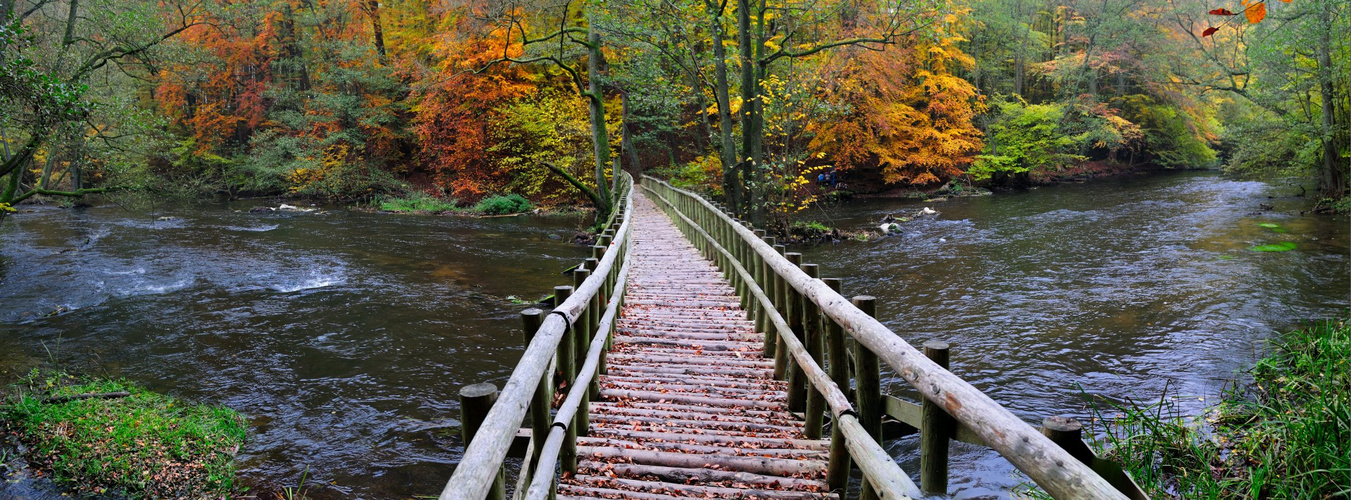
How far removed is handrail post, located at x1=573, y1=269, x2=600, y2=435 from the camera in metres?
4.24

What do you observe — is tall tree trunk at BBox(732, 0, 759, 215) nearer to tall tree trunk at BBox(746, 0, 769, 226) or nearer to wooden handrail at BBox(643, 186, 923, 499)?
tall tree trunk at BBox(746, 0, 769, 226)

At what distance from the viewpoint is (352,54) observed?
27.1m

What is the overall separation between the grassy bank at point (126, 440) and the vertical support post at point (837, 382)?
432 cm

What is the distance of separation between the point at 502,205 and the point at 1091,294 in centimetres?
1985

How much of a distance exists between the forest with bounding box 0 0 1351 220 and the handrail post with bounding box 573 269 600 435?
430 inches

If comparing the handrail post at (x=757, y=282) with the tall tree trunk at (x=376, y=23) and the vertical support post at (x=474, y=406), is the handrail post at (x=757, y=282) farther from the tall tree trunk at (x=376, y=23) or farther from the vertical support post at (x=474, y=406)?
the tall tree trunk at (x=376, y=23)

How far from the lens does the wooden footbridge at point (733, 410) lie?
6.83ft

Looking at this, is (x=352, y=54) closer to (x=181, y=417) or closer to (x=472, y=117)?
(x=472, y=117)

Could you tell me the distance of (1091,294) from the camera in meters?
10.6

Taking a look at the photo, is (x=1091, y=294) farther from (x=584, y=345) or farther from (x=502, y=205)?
(x=502, y=205)

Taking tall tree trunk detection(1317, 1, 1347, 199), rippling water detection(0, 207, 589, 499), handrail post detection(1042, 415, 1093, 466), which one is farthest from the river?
handrail post detection(1042, 415, 1093, 466)

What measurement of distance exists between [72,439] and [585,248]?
12310 mm

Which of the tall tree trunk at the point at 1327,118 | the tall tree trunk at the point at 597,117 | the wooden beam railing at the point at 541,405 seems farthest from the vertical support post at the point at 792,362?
the tall tree trunk at the point at 1327,118

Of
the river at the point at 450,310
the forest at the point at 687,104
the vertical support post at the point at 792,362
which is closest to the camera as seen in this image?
the vertical support post at the point at 792,362
